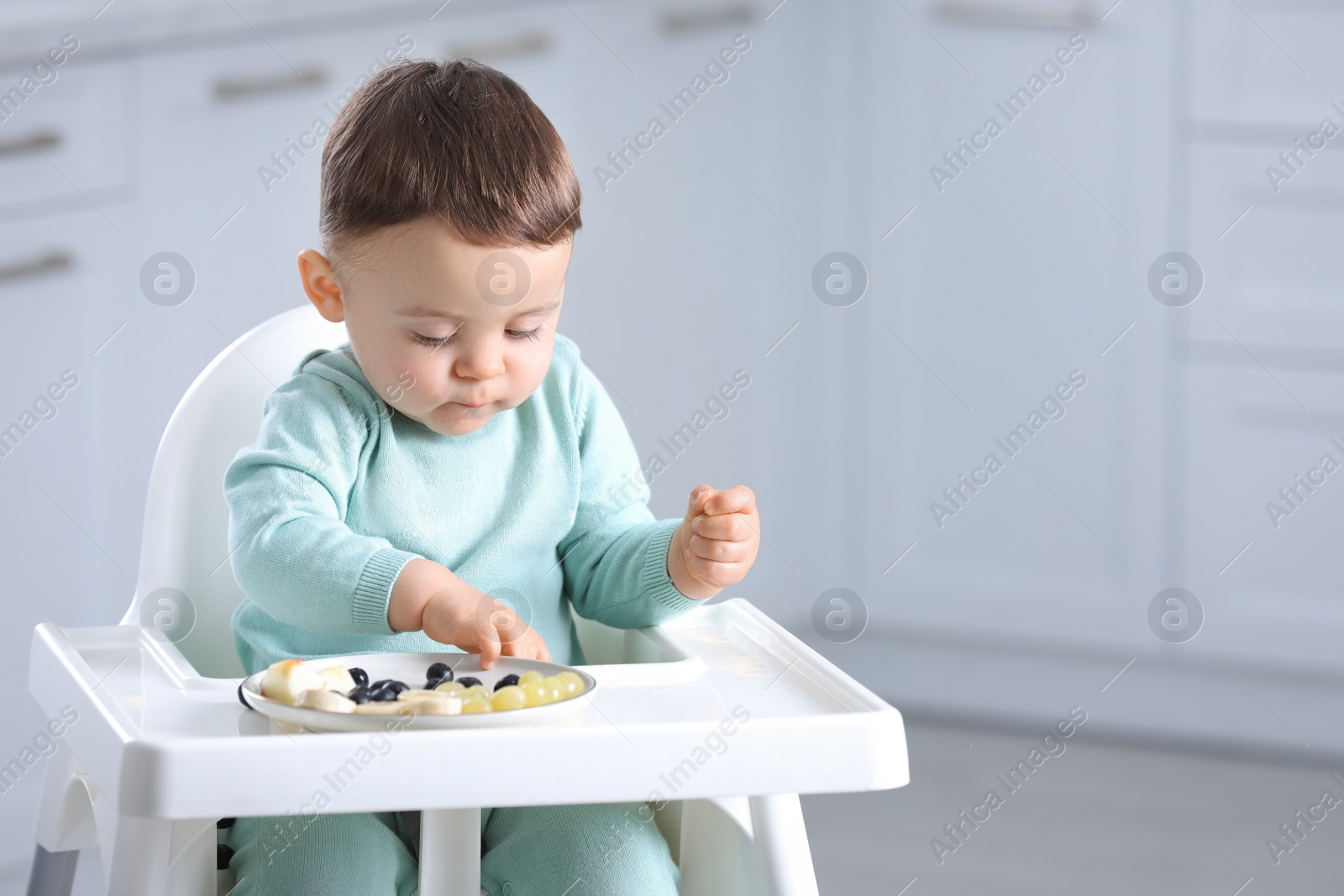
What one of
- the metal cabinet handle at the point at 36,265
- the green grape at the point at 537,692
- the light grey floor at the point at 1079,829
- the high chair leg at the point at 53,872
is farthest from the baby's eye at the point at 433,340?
the light grey floor at the point at 1079,829

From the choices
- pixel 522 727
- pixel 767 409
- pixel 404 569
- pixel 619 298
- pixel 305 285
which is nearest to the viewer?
pixel 522 727

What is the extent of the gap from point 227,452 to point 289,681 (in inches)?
14.3

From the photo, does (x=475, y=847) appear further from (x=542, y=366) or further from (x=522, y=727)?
(x=542, y=366)

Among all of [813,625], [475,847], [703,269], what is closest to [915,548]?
[813,625]

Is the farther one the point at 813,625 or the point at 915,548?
the point at 813,625

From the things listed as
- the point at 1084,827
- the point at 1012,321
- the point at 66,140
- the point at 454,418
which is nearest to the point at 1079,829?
the point at 1084,827

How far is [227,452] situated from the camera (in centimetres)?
92

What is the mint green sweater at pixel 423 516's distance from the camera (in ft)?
2.42

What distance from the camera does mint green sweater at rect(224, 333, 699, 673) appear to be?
2.42 feet

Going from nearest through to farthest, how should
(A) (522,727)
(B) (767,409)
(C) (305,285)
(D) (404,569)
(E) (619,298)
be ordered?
(A) (522,727) < (D) (404,569) < (C) (305,285) < (E) (619,298) < (B) (767,409)

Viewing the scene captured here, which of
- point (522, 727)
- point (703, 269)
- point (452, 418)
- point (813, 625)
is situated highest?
point (703, 269)

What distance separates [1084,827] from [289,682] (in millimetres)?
1156

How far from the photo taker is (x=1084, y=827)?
1.53 m

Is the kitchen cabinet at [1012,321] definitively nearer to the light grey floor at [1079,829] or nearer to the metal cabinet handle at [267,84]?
the light grey floor at [1079,829]
